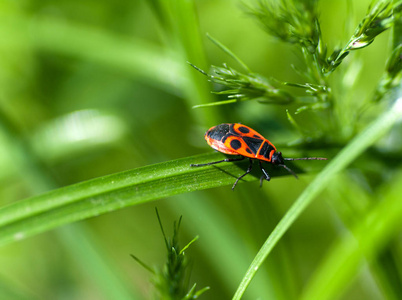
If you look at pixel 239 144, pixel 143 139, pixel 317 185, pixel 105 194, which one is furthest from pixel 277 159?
pixel 143 139

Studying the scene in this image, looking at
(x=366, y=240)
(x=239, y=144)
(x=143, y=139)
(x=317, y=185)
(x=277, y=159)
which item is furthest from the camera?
(x=143, y=139)

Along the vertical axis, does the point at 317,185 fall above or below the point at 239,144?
above

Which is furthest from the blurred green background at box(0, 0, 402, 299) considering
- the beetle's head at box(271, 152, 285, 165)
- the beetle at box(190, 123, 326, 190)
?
the beetle's head at box(271, 152, 285, 165)

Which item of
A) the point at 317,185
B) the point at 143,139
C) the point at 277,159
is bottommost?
the point at 143,139

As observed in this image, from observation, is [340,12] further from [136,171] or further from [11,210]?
[11,210]

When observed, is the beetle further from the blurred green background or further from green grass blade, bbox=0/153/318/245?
green grass blade, bbox=0/153/318/245

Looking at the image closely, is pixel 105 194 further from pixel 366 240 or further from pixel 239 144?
pixel 366 240

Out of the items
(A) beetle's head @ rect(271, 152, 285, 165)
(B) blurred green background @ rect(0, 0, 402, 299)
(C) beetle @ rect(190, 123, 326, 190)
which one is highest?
(A) beetle's head @ rect(271, 152, 285, 165)
